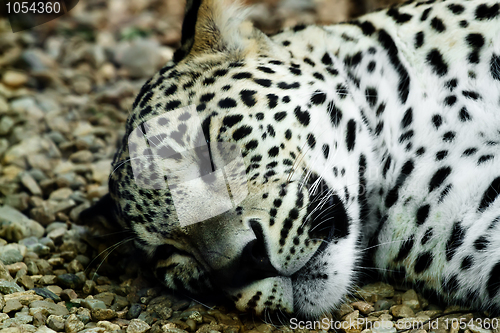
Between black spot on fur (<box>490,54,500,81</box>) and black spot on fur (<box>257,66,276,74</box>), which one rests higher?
black spot on fur (<box>257,66,276,74</box>)

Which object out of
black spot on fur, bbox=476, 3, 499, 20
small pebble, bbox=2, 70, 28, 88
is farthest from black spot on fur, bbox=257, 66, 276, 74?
small pebble, bbox=2, 70, 28, 88

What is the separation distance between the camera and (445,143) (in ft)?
8.52

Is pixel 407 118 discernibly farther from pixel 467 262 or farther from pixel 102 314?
pixel 102 314

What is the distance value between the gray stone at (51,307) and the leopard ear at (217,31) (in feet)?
4.98

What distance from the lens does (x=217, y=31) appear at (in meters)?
2.83

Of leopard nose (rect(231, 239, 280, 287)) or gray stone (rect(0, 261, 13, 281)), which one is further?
gray stone (rect(0, 261, 13, 281))

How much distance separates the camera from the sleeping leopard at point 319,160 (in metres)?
2.24

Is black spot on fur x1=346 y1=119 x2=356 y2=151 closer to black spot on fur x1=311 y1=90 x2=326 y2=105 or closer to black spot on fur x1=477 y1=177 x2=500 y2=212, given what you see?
black spot on fur x1=311 y1=90 x2=326 y2=105

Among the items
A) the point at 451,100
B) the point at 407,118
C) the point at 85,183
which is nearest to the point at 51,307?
the point at 85,183

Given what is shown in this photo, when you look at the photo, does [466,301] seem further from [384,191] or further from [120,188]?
[120,188]

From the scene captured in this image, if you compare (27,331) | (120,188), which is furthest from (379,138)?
(27,331)

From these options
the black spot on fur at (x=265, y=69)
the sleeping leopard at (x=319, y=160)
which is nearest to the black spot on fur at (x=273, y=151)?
the sleeping leopard at (x=319, y=160)

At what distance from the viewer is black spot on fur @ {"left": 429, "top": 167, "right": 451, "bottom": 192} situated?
2.53 metres

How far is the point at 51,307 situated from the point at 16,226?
3.16ft
